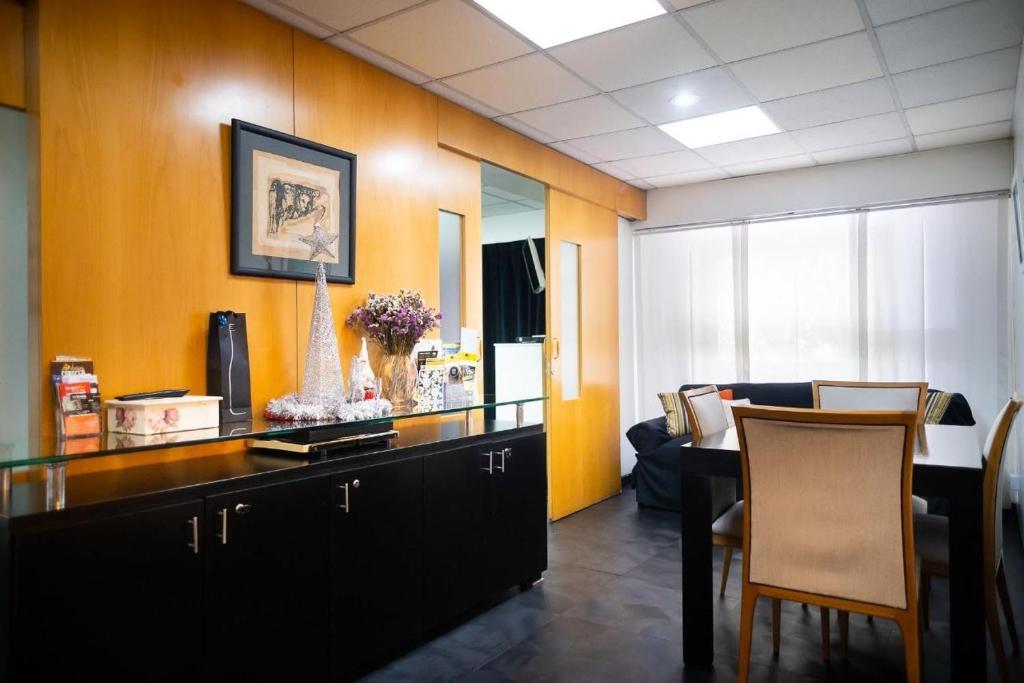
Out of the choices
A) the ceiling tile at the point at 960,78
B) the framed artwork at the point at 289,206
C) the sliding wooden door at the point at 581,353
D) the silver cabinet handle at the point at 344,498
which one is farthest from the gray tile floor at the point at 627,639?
the ceiling tile at the point at 960,78

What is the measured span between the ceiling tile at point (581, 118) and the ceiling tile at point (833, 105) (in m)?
0.82

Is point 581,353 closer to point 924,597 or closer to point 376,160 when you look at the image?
point 376,160

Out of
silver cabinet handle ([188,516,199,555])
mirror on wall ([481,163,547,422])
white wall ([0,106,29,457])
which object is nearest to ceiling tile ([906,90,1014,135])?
mirror on wall ([481,163,547,422])

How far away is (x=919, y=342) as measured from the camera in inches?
189

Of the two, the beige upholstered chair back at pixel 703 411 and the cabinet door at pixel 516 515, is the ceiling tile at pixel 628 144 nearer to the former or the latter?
the beige upholstered chair back at pixel 703 411

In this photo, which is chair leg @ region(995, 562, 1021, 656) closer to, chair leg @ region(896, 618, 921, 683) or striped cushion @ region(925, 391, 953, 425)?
chair leg @ region(896, 618, 921, 683)

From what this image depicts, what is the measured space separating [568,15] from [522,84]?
28.8 inches

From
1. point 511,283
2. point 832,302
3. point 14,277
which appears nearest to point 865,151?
point 832,302

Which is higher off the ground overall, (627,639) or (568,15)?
(568,15)

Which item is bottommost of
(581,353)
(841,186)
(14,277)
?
(581,353)

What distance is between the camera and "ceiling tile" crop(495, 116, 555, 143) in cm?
400

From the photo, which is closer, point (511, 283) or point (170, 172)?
point (170, 172)

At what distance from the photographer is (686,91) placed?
356 centimetres

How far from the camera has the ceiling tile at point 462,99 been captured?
3.45m
